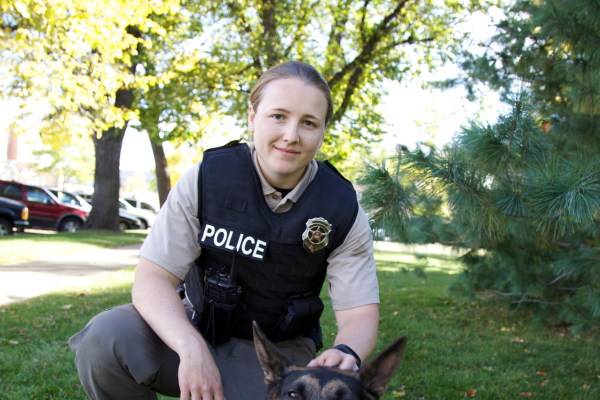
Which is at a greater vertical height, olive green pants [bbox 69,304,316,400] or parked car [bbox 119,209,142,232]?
olive green pants [bbox 69,304,316,400]

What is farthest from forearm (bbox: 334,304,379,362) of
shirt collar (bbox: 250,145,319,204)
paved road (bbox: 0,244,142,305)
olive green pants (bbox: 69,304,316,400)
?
paved road (bbox: 0,244,142,305)

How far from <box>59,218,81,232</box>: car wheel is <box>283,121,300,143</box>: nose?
17565mm

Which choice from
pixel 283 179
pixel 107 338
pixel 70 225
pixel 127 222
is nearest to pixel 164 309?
pixel 107 338

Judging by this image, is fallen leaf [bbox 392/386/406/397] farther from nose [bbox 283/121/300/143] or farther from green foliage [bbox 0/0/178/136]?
green foliage [bbox 0/0/178/136]

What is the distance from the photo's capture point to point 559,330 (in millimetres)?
5906

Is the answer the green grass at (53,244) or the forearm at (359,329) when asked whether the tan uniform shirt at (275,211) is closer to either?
the forearm at (359,329)

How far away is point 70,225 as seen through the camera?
1762cm

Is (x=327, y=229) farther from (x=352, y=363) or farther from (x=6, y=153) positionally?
(x=6, y=153)

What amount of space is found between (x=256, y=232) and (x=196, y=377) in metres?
0.81

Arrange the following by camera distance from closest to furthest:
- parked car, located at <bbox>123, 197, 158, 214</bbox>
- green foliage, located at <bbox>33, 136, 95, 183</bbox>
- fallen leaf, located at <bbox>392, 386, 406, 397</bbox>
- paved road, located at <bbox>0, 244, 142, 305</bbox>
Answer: fallen leaf, located at <bbox>392, 386, 406, 397</bbox> < paved road, located at <bbox>0, 244, 142, 305</bbox> < parked car, located at <bbox>123, 197, 158, 214</bbox> < green foliage, located at <bbox>33, 136, 95, 183</bbox>

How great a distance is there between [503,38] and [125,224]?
74.5ft

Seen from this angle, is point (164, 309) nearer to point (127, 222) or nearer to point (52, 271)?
point (52, 271)

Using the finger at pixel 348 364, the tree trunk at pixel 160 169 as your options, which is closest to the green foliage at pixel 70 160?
the tree trunk at pixel 160 169

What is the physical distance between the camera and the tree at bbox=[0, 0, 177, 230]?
9.23 meters
